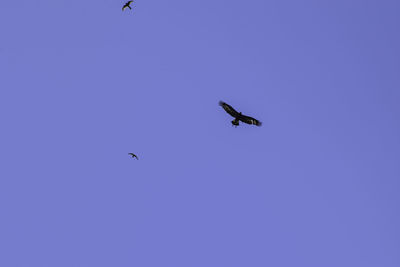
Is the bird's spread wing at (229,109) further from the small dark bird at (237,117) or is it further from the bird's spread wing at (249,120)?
the bird's spread wing at (249,120)

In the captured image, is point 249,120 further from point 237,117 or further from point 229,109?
point 229,109

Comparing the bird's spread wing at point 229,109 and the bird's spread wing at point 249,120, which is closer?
the bird's spread wing at point 229,109

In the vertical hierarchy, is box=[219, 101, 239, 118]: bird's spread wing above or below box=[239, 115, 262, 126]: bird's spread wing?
above

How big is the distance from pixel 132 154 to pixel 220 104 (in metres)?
11.2

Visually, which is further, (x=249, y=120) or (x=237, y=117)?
(x=237, y=117)

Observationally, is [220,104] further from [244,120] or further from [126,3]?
[126,3]

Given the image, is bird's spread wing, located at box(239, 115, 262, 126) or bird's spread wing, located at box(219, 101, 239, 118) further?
bird's spread wing, located at box(239, 115, 262, 126)

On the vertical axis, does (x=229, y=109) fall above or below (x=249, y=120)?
above

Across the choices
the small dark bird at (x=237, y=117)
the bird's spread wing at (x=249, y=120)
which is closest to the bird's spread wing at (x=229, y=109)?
the small dark bird at (x=237, y=117)

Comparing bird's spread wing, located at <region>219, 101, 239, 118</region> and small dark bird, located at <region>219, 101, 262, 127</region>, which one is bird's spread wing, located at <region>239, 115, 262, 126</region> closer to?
small dark bird, located at <region>219, 101, 262, 127</region>

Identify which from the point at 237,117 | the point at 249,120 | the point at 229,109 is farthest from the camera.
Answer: the point at 237,117

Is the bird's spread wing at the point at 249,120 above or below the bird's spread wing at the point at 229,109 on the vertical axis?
below

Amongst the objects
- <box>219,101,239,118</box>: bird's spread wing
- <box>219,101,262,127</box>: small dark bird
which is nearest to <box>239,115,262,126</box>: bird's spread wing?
<box>219,101,262,127</box>: small dark bird

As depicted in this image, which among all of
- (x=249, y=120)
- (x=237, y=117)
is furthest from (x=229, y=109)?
(x=249, y=120)
